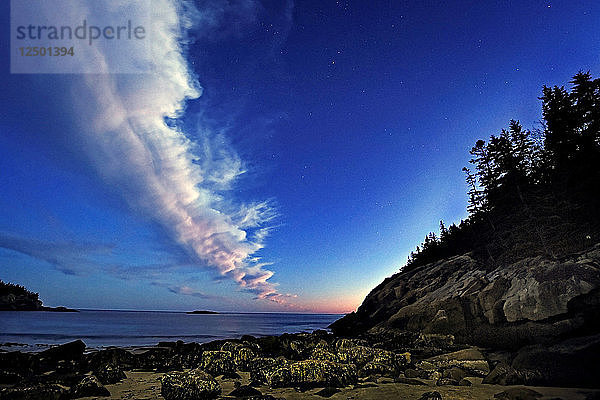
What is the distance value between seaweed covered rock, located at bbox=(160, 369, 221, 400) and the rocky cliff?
14.3m

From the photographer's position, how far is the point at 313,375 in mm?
9328

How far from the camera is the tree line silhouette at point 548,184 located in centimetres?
2655

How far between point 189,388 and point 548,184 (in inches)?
1502

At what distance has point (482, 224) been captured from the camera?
41.3 meters

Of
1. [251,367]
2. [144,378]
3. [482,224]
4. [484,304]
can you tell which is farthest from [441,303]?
[482,224]

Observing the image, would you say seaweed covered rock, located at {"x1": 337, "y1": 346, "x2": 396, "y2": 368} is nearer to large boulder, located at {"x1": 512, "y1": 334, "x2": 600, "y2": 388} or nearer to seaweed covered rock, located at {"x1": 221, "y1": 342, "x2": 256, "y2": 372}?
seaweed covered rock, located at {"x1": 221, "y1": 342, "x2": 256, "y2": 372}

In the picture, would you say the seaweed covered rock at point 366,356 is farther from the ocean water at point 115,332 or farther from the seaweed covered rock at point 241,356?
the ocean water at point 115,332

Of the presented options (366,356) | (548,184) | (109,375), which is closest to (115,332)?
(109,375)

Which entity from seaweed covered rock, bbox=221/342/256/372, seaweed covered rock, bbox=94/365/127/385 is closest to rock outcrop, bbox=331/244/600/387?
seaweed covered rock, bbox=221/342/256/372

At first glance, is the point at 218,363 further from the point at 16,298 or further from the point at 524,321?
the point at 16,298

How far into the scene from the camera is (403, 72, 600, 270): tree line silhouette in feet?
87.1

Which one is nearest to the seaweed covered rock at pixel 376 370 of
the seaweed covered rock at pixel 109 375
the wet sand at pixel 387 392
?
the wet sand at pixel 387 392

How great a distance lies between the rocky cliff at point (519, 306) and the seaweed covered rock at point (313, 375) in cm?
1031

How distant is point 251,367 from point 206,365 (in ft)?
6.10
